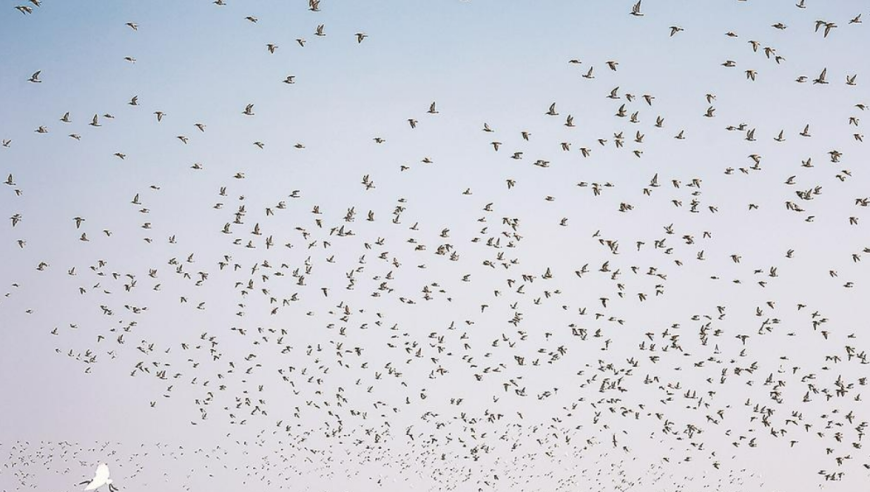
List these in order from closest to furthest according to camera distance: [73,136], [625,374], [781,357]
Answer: [73,136] → [781,357] → [625,374]

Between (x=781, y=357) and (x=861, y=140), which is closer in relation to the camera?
(x=861, y=140)

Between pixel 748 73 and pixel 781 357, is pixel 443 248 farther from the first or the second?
pixel 781 357

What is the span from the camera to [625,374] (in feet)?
172

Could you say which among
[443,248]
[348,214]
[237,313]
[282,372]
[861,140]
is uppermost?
[861,140]

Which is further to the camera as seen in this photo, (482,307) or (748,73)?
(482,307)

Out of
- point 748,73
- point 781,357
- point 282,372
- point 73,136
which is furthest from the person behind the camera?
point 282,372

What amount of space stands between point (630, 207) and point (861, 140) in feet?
31.6

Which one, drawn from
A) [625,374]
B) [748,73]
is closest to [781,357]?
[625,374]

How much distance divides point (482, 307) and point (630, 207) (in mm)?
12983

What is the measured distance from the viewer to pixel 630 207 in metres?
37.7

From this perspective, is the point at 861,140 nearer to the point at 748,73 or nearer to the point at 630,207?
the point at 748,73

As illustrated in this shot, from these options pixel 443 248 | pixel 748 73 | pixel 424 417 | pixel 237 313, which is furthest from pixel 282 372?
pixel 748 73

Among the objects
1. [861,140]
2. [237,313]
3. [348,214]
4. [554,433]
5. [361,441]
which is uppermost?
[861,140]

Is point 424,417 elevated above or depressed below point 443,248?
below
